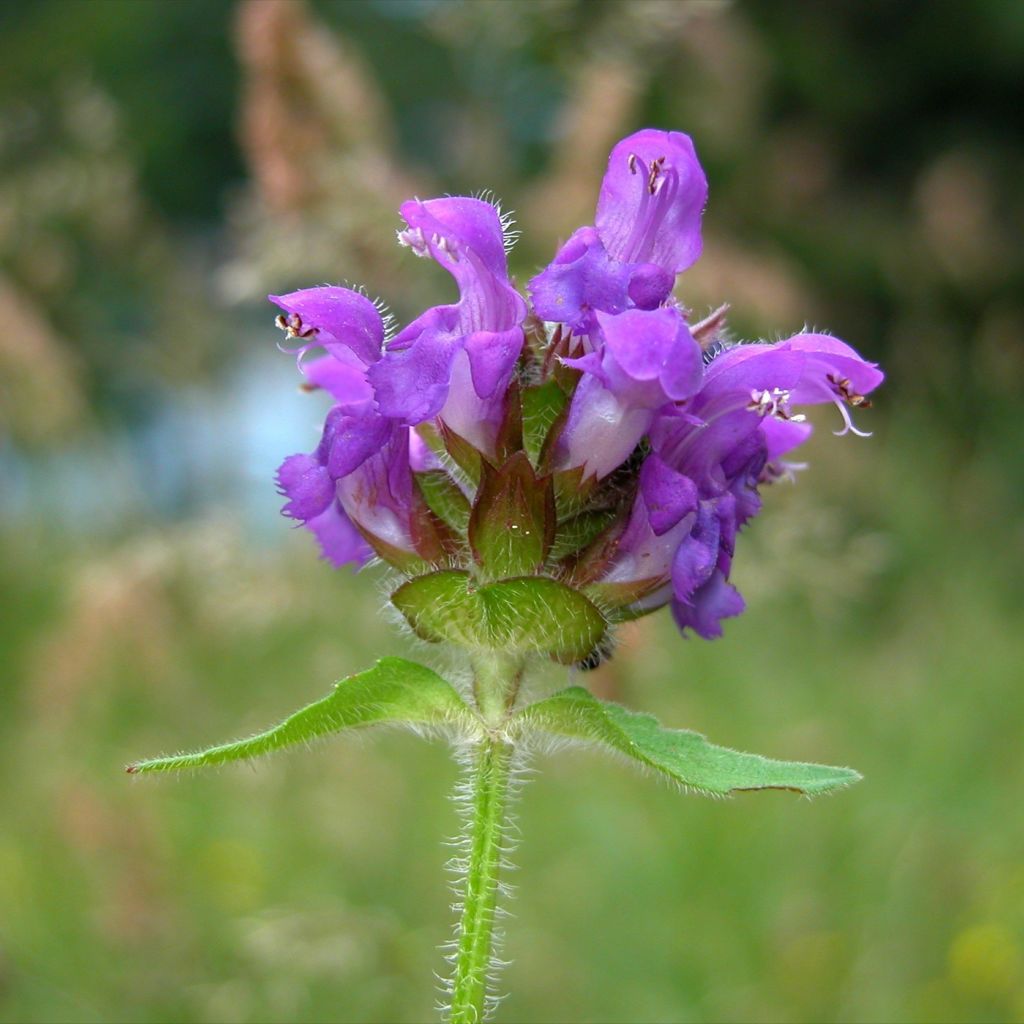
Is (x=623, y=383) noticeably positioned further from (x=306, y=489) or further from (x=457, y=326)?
(x=306, y=489)

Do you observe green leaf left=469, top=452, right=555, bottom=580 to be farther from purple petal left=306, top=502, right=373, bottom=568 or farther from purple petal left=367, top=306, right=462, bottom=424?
purple petal left=306, top=502, right=373, bottom=568

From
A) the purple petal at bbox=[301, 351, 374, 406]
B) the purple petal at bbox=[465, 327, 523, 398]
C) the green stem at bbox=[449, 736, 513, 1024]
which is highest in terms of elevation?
the purple petal at bbox=[301, 351, 374, 406]

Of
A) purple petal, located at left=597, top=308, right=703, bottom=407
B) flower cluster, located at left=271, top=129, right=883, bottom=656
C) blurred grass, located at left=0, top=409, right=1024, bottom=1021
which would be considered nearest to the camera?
purple petal, located at left=597, top=308, right=703, bottom=407

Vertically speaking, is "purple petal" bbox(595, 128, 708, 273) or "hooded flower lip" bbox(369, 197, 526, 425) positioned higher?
"purple petal" bbox(595, 128, 708, 273)

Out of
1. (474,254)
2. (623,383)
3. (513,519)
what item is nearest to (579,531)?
(513,519)

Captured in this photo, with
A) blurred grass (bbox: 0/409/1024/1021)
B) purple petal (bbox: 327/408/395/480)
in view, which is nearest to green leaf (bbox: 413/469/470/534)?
purple petal (bbox: 327/408/395/480)

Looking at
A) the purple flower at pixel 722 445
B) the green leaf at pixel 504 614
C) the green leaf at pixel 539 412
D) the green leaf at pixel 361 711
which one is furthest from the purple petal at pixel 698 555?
the green leaf at pixel 361 711
